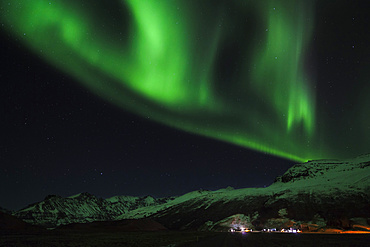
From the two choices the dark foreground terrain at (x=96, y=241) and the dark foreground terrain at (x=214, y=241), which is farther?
the dark foreground terrain at (x=96, y=241)

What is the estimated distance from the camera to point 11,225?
619 ft

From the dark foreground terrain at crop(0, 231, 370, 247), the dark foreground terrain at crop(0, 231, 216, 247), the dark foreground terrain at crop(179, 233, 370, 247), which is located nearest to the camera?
the dark foreground terrain at crop(179, 233, 370, 247)

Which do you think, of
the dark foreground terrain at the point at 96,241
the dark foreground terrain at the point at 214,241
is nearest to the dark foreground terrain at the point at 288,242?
Answer: the dark foreground terrain at the point at 214,241

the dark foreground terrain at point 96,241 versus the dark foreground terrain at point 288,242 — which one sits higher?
the dark foreground terrain at point 288,242

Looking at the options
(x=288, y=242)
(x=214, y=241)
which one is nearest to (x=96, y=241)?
(x=214, y=241)

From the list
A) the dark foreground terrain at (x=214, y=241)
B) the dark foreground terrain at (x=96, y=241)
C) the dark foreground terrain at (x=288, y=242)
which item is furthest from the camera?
the dark foreground terrain at (x=96, y=241)

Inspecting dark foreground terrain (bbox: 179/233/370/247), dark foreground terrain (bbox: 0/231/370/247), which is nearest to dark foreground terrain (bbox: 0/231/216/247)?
dark foreground terrain (bbox: 0/231/370/247)

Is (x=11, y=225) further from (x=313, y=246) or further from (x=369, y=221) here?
(x=369, y=221)

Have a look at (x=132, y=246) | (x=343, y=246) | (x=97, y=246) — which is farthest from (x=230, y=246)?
(x=97, y=246)

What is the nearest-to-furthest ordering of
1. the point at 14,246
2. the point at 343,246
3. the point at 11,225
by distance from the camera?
the point at 343,246
the point at 14,246
the point at 11,225

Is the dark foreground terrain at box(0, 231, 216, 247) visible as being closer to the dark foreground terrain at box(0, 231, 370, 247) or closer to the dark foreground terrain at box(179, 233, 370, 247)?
the dark foreground terrain at box(0, 231, 370, 247)

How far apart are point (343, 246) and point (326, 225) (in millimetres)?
170627

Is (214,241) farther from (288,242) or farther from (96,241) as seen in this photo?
→ (96,241)

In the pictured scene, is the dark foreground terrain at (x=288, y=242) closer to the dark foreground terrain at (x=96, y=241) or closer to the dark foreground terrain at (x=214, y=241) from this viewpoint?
the dark foreground terrain at (x=214, y=241)
